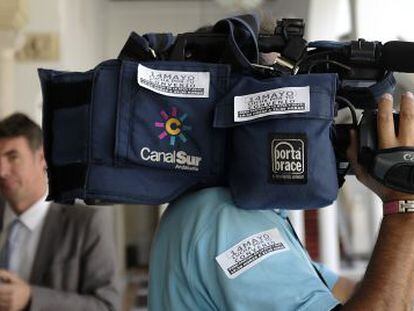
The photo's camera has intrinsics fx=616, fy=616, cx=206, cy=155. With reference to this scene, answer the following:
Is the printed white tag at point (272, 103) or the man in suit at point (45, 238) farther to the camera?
the man in suit at point (45, 238)

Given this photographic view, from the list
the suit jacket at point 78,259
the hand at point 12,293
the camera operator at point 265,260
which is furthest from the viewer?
the suit jacket at point 78,259

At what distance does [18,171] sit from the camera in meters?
2.18

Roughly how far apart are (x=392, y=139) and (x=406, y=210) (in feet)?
0.38

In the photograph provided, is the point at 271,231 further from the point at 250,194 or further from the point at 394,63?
the point at 394,63

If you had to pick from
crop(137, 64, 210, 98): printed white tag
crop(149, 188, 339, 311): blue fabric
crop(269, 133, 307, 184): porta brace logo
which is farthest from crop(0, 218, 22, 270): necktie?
crop(269, 133, 307, 184): porta brace logo

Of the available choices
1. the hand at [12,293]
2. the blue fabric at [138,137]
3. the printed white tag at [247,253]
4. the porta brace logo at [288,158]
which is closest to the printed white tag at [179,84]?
the blue fabric at [138,137]

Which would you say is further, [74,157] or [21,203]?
[21,203]

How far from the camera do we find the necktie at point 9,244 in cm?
214

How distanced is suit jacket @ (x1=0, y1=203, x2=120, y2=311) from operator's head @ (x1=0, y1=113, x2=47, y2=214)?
4.4 inches

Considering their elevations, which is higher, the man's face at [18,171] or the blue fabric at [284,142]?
the blue fabric at [284,142]

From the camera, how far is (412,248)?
37.5 inches

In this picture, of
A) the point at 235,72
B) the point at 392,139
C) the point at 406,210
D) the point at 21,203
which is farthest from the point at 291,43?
the point at 21,203

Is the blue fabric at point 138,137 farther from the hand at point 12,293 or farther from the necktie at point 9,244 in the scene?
the necktie at point 9,244

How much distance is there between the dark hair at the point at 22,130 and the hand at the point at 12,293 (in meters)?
0.51
